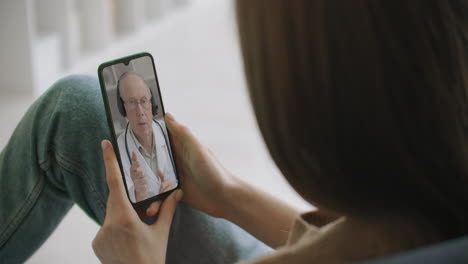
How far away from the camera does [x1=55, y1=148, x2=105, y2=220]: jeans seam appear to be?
84 centimetres

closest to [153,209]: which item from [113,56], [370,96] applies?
[370,96]

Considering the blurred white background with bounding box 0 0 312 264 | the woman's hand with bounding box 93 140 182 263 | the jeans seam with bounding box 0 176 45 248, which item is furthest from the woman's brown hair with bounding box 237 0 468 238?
the blurred white background with bounding box 0 0 312 264

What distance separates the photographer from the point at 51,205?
2.94 ft

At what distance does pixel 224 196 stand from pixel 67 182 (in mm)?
198

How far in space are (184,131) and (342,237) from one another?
1.24ft

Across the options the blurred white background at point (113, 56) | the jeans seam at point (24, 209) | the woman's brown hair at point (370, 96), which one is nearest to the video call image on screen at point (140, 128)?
the jeans seam at point (24, 209)

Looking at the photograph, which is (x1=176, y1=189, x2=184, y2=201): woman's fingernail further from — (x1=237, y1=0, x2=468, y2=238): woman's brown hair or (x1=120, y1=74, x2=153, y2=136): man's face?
(x1=237, y1=0, x2=468, y2=238): woman's brown hair

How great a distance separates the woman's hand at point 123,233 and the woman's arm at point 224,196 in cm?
8

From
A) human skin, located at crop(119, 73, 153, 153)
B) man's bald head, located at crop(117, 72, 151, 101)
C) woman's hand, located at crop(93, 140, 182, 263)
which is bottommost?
woman's hand, located at crop(93, 140, 182, 263)

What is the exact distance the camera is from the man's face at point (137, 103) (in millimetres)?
Result: 835

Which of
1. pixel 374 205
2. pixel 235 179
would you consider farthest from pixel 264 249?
pixel 374 205

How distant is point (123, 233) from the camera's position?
0.77 m

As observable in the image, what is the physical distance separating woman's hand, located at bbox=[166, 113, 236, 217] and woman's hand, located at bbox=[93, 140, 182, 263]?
8 cm

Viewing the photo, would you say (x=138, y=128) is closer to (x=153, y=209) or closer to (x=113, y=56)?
(x=153, y=209)
